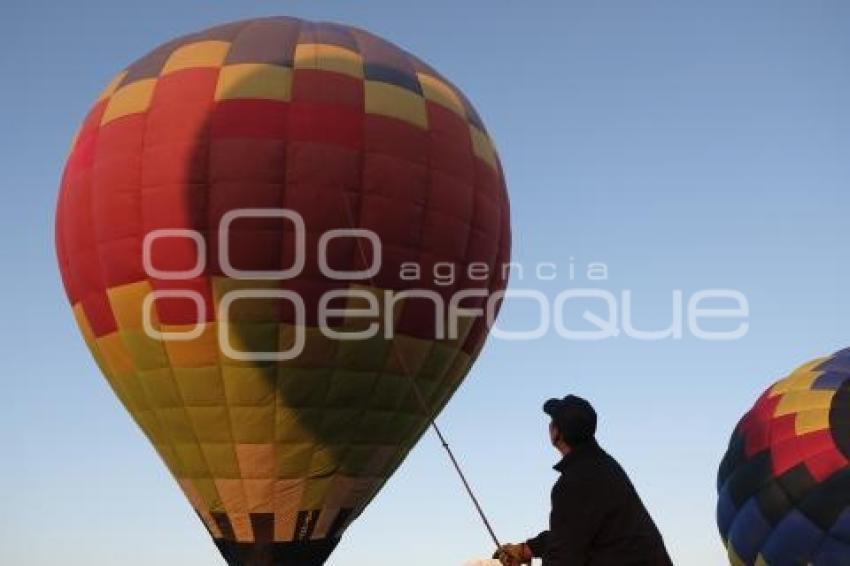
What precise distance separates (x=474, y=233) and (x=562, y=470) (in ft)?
26.3

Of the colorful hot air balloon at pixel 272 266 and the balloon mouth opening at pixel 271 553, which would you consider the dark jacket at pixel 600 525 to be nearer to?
the colorful hot air balloon at pixel 272 266

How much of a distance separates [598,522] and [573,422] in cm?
36

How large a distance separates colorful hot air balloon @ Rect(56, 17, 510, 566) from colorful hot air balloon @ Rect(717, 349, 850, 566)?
6166 millimetres

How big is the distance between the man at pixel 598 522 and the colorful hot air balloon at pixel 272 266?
682 centimetres

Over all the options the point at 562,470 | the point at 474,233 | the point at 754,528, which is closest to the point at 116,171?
the point at 474,233

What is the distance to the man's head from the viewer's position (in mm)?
3174

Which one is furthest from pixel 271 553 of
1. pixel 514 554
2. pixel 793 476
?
pixel 793 476

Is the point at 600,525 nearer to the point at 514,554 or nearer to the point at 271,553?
the point at 514,554

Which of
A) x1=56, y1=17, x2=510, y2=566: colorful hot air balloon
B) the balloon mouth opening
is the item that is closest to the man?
x1=56, y1=17, x2=510, y2=566: colorful hot air balloon

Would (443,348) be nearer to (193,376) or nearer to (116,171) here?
(193,376)

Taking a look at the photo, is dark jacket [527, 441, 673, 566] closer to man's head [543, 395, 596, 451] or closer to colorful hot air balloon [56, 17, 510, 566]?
man's head [543, 395, 596, 451]

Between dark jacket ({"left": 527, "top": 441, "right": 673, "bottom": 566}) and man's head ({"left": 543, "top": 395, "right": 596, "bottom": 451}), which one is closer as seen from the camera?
dark jacket ({"left": 527, "top": 441, "right": 673, "bottom": 566})

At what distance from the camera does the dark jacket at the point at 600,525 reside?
2.94 metres

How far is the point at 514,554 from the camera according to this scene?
11.5 feet
